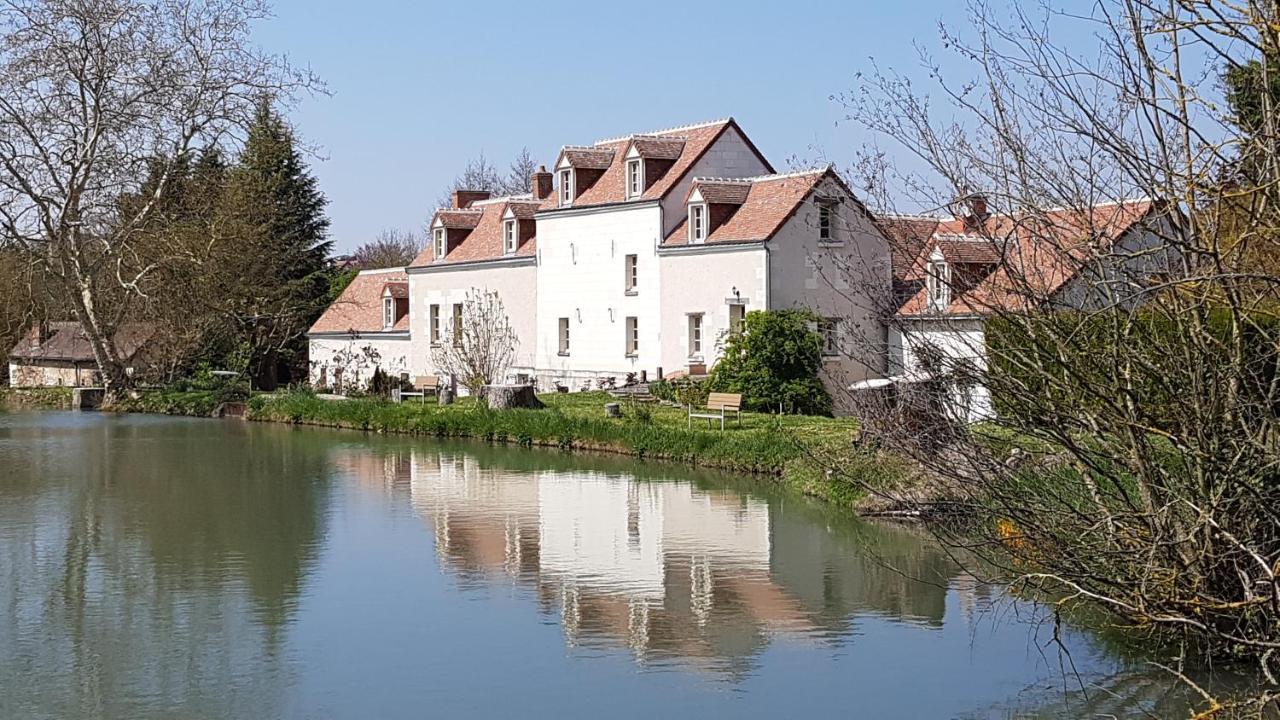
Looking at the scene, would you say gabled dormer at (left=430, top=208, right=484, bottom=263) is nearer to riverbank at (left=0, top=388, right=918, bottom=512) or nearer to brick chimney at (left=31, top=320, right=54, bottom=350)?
riverbank at (left=0, top=388, right=918, bottom=512)

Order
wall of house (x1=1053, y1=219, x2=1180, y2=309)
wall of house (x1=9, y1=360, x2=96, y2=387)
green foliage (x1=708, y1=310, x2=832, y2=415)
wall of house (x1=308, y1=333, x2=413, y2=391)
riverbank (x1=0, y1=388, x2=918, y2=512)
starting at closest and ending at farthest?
1. wall of house (x1=1053, y1=219, x2=1180, y2=309)
2. riverbank (x1=0, y1=388, x2=918, y2=512)
3. green foliage (x1=708, y1=310, x2=832, y2=415)
4. wall of house (x1=308, y1=333, x2=413, y2=391)
5. wall of house (x1=9, y1=360, x2=96, y2=387)

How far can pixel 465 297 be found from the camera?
4278 centimetres

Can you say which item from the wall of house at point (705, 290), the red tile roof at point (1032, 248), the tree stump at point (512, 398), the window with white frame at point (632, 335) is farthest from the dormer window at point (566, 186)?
the red tile roof at point (1032, 248)

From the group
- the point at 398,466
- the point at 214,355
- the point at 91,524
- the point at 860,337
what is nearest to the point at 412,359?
the point at 214,355

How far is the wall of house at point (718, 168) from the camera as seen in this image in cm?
3600

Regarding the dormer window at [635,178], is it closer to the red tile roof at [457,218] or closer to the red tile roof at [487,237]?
the red tile roof at [487,237]

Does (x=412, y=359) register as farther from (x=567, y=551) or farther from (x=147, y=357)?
(x=567, y=551)

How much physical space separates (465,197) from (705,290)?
15.7 metres

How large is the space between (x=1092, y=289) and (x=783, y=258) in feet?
76.6

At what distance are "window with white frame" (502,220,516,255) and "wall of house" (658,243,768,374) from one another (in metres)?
7.18

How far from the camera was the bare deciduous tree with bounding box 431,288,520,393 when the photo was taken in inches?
1475

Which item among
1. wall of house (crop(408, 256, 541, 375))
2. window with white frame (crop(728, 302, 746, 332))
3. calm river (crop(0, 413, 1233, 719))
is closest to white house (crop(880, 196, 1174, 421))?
calm river (crop(0, 413, 1233, 719))

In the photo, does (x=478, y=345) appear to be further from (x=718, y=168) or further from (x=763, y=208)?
(x=763, y=208)

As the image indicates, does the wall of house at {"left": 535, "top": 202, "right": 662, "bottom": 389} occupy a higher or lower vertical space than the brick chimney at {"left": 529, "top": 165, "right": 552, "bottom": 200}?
lower
